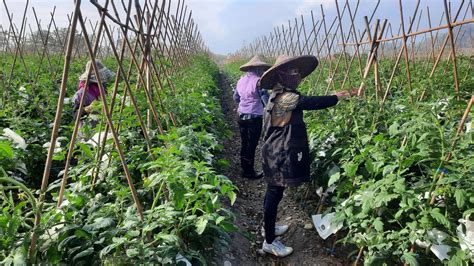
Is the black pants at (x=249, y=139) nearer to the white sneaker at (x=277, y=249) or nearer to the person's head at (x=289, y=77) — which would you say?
the person's head at (x=289, y=77)

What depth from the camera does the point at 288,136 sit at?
268 centimetres

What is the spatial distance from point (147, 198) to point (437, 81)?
3714 millimetres

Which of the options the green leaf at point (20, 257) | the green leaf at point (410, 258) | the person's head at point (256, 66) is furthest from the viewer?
the person's head at point (256, 66)

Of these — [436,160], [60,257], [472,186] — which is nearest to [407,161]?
[436,160]

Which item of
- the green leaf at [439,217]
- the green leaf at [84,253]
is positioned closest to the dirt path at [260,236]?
the green leaf at [84,253]

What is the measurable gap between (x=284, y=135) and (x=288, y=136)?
4 centimetres

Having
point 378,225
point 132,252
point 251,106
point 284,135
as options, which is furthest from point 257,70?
point 132,252

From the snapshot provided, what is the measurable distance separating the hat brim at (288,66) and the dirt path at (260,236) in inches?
48.5

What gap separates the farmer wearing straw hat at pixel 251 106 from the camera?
169 inches

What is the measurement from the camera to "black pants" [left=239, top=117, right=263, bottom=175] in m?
4.45

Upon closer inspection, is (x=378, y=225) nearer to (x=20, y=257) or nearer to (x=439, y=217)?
(x=439, y=217)

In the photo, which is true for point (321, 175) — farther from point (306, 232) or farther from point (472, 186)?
point (472, 186)

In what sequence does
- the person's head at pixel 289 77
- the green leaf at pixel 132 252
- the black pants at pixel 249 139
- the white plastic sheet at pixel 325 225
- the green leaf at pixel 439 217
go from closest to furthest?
the green leaf at pixel 132 252 < the green leaf at pixel 439 217 < the white plastic sheet at pixel 325 225 < the person's head at pixel 289 77 < the black pants at pixel 249 139

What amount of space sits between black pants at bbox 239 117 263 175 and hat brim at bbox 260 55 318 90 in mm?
1469
